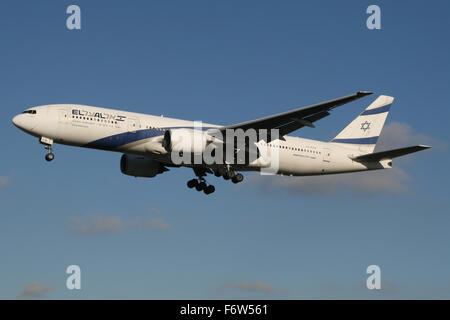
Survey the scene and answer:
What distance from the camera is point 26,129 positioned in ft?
119

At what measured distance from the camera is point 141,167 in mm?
43125

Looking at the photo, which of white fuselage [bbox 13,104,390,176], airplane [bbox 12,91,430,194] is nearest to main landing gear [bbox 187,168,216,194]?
airplane [bbox 12,91,430,194]

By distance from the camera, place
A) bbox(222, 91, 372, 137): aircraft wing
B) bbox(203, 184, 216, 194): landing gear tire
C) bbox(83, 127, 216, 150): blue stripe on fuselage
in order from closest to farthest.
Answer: bbox(222, 91, 372, 137): aircraft wing < bbox(83, 127, 216, 150): blue stripe on fuselage < bbox(203, 184, 216, 194): landing gear tire

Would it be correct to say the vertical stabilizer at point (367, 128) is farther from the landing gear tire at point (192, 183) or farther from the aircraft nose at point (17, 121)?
the aircraft nose at point (17, 121)

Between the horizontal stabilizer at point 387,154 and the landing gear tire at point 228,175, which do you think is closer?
the horizontal stabilizer at point 387,154

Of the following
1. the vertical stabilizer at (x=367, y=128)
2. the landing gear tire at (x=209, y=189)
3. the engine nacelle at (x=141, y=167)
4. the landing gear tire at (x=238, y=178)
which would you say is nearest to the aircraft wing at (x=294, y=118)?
the landing gear tire at (x=238, y=178)

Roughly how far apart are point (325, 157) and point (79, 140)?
15.9 meters

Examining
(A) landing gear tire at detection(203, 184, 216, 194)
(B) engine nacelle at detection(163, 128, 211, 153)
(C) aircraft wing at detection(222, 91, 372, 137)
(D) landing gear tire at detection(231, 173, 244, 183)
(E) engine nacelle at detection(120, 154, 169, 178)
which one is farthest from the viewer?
(A) landing gear tire at detection(203, 184, 216, 194)

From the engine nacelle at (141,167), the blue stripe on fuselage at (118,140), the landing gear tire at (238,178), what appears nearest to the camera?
the blue stripe on fuselage at (118,140)

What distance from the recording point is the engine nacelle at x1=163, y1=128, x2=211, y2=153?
36.6m

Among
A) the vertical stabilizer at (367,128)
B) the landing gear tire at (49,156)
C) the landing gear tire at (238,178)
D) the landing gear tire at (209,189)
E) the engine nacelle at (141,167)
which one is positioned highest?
the vertical stabilizer at (367,128)

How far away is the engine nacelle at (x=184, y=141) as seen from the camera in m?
36.6

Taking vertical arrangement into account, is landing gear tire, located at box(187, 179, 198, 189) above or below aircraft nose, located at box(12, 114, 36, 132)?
below

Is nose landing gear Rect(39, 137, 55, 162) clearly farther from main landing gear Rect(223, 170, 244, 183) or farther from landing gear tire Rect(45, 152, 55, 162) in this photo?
main landing gear Rect(223, 170, 244, 183)
